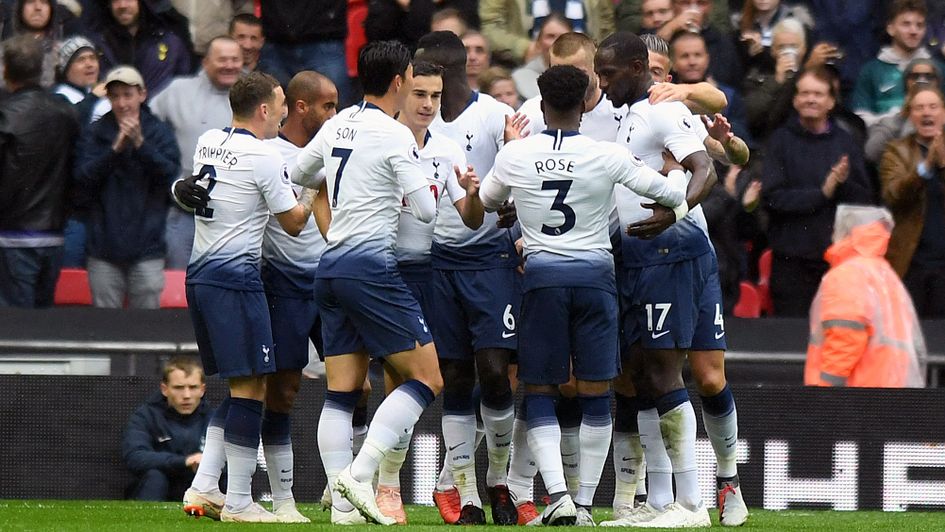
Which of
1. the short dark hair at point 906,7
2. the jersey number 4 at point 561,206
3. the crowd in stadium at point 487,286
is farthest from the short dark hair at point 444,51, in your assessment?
the short dark hair at point 906,7

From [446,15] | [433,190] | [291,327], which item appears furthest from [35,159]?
[433,190]

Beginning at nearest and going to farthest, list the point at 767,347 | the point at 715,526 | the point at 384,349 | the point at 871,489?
A: the point at 384,349, the point at 715,526, the point at 871,489, the point at 767,347

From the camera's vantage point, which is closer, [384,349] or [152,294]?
[384,349]

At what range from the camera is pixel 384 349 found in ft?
28.8

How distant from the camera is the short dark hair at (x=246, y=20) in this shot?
13297 millimetres

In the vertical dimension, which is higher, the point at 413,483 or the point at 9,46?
the point at 9,46

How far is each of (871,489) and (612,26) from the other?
4158 millimetres

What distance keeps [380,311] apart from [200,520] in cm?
164

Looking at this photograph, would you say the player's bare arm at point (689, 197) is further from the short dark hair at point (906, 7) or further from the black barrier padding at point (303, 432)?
the short dark hair at point (906, 7)

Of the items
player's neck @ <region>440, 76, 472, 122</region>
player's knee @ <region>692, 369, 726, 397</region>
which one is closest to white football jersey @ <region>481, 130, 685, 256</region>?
player's neck @ <region>440, 76, 472, 122</region>

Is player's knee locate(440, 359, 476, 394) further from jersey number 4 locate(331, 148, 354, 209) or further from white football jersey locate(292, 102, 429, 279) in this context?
jersey number 4 locate(331, 148, 354, 209)

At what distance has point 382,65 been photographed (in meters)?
8.84

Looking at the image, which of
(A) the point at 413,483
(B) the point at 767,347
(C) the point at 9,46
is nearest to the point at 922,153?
(B) the point at 767,347

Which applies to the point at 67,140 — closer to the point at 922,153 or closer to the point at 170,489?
the point at 170,489
